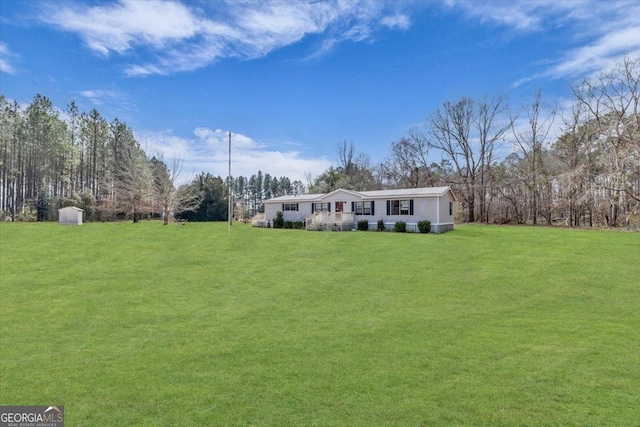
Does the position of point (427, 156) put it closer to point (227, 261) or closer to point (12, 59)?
point (227, 261)

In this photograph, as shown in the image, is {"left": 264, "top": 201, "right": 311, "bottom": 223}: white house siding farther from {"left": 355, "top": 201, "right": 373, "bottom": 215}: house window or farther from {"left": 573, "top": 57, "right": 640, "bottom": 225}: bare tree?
{"left": 573, "top": 57, "right": 640, "bottom": 225}: bare tree

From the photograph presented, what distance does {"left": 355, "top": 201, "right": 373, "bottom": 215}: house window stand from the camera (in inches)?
1071

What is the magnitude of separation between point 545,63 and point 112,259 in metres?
34.6

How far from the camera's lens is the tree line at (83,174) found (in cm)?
3653

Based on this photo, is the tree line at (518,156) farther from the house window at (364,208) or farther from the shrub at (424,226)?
the house window at (364,208)

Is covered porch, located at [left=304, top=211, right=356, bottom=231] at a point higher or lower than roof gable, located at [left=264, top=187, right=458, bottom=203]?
lower

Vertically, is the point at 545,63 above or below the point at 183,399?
above

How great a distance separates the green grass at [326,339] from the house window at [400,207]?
10296 mm

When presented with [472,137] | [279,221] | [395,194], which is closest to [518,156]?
[472,137]

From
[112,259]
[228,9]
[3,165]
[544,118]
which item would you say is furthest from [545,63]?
[3,165]

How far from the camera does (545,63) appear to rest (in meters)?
27.8

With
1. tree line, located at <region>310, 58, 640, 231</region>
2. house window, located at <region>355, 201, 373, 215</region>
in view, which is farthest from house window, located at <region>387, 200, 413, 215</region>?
tree line, located at <region>310, 58, 640, 231</region>
